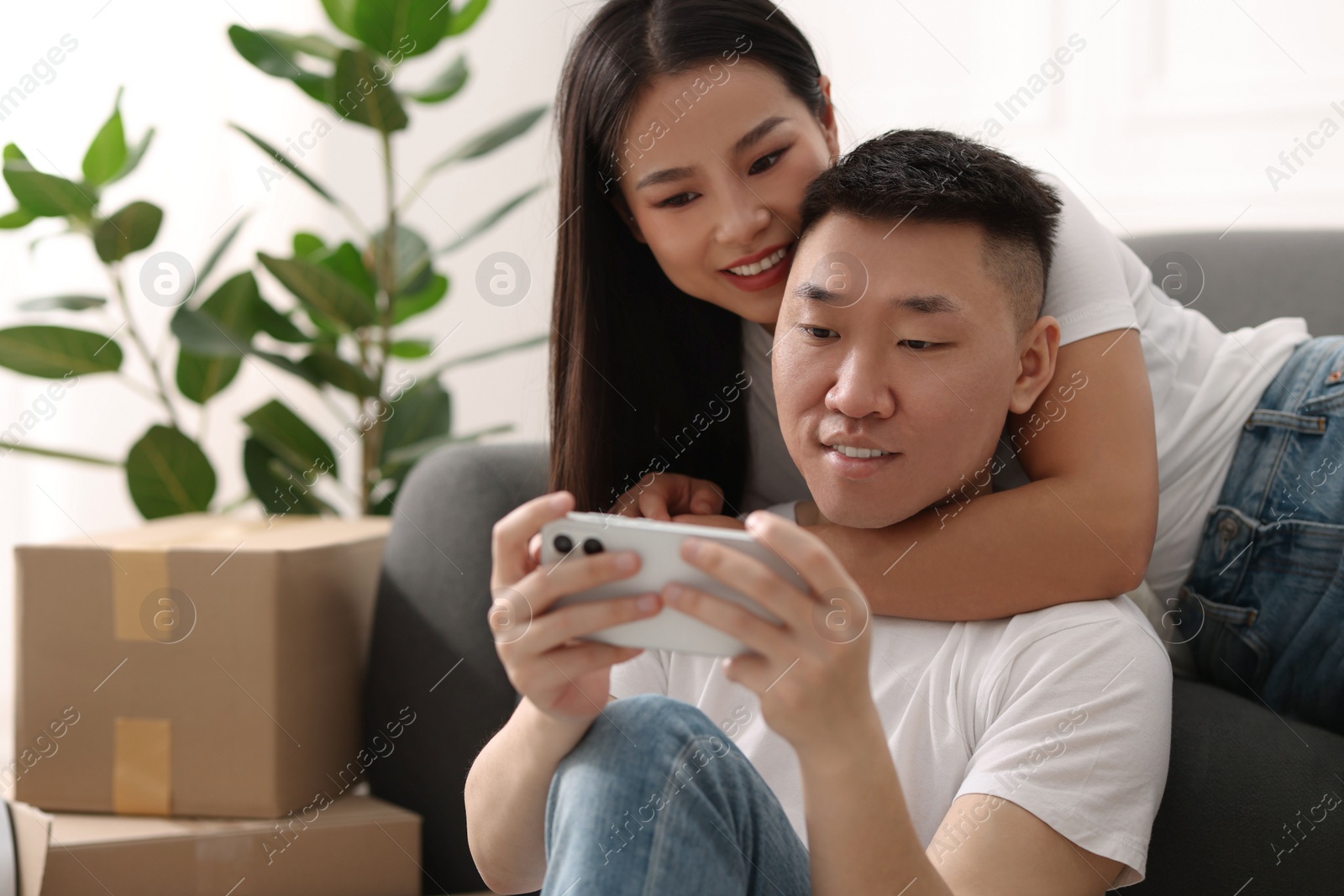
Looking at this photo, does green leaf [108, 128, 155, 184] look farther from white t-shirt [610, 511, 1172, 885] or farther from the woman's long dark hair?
white t-shirt [610, 511, 1172, 885]

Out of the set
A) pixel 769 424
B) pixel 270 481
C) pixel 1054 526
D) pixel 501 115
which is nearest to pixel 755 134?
pixel 769 424

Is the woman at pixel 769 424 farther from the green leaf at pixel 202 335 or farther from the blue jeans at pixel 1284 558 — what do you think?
the green leaf at pixel 202 335

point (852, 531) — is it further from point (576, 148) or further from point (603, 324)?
point (576, 148)

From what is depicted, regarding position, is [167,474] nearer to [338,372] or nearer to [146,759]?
[338,372]

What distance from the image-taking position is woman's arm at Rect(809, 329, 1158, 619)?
92 centimetres

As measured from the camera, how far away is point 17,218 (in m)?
1.64

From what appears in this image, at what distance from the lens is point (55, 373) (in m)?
1.68

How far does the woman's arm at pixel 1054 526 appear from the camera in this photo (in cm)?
92

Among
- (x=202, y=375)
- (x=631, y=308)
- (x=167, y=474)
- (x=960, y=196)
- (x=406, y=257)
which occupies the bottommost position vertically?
(x=167, y=474)

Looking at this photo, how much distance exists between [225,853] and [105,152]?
1.08 m

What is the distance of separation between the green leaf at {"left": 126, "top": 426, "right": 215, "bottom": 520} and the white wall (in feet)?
1.78

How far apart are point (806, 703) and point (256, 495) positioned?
1445 mm

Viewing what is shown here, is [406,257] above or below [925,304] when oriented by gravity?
below

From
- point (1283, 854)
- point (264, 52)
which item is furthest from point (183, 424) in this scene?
point (1283, 854)
